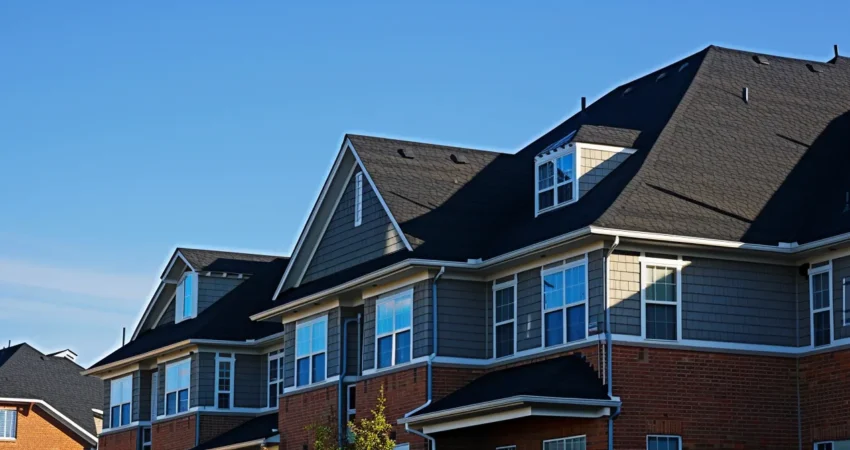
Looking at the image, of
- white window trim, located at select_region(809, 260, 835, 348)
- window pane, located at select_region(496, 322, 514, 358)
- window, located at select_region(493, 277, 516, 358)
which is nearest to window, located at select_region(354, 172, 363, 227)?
window, located at select_region(493, 277, 516, 358)

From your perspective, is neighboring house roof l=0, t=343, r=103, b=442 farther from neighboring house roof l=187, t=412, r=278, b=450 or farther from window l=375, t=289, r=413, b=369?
window l=375, t=289, r=413, b=369

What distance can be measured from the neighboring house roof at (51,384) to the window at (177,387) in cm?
1891

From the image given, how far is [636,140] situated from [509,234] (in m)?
3.46

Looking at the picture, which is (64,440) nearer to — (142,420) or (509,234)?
(142,420)

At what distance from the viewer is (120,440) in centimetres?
5088

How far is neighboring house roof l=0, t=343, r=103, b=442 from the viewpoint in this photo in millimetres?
64938

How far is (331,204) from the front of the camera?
37781 mm

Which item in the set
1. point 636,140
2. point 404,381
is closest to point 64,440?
point 404,381

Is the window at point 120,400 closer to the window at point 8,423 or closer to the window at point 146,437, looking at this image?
the window at point 146,437

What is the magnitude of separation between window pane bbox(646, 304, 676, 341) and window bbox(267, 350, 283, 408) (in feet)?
→ 58.3

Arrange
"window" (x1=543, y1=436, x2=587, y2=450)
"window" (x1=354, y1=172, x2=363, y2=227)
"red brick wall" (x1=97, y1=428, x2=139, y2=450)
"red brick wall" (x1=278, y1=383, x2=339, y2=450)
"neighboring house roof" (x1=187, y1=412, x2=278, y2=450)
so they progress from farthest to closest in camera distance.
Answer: "red brick wall" (x1=97, y1=428, x2=139, y2=450) < "neighboring house roof" (x1=187, y1=412, x2=278, y2=450) < "red brick wall" (x1=278, y1=383, x2=339, y2=450) < "window" (x1=354, y1=172, x2=363, y2=227) < "window" (x1=543, y1=436, x2=587, y2=450)

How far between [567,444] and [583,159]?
6.27 metres

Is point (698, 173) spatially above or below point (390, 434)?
above

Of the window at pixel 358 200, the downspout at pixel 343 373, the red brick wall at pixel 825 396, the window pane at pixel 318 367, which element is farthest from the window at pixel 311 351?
the red brick wall at pixel 825 396
